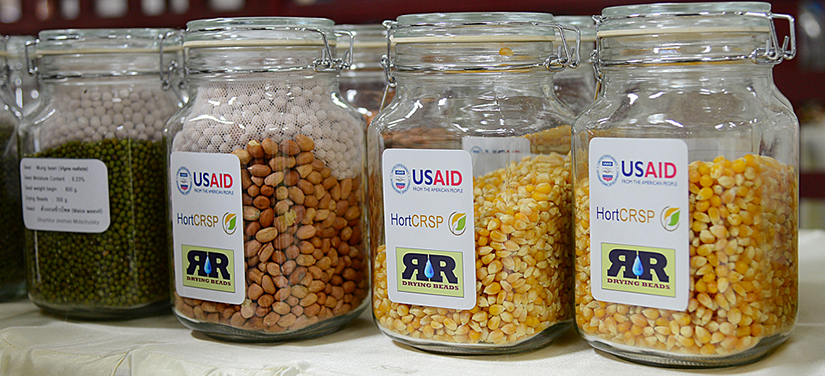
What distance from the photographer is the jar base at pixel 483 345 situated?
790 millimetres

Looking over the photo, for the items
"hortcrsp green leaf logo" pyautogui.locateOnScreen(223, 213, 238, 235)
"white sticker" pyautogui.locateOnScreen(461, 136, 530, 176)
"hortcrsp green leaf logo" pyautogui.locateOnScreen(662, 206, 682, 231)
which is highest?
Result: "white sticker" pyautogui.locateOnScreen(461, 136, 530, 176)

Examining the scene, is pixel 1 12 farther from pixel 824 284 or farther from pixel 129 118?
pixel 824 284

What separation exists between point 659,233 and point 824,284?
0.50m

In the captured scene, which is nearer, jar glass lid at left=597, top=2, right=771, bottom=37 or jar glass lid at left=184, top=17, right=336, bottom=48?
jar glass lid at left=597, top=2, right=771, bottom=37

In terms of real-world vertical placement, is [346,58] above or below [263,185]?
above

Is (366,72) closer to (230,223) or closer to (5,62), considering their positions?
(230,223)

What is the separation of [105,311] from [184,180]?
0.23m

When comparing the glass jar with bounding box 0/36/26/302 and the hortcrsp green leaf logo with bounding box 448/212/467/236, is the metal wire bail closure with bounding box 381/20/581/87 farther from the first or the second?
the glass jar with bounding box 0/36/26/302

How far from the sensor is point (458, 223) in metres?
0.78

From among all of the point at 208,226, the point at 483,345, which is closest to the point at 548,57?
the point at 483,345

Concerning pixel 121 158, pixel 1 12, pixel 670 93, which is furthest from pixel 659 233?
pixel 1 12

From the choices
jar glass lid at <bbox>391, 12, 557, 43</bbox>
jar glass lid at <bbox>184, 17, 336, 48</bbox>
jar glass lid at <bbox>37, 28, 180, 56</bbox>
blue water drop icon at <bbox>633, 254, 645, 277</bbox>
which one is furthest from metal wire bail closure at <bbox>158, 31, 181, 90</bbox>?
blue water drop icon at <bbox>633, 254, 645, 277</bbox>

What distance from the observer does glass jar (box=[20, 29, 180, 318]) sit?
3.11 ft

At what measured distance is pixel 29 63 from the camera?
1047 millimetres
